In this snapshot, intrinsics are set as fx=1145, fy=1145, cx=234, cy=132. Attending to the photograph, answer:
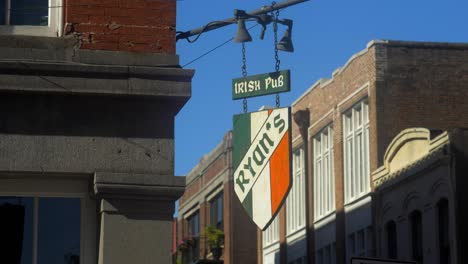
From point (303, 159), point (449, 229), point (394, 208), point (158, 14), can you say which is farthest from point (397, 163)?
point (158, 14)

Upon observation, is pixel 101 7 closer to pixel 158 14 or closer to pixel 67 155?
pixel 158 14

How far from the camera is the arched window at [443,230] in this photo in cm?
3269

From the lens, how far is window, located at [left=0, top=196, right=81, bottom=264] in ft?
31.8

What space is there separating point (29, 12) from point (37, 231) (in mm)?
2004

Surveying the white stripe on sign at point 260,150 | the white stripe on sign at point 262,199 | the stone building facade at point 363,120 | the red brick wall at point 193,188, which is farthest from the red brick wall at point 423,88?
the red brick wall at point 193,188

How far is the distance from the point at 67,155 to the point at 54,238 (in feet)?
2.35

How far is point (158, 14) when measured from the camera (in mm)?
10227

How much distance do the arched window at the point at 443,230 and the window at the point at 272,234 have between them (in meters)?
19.3

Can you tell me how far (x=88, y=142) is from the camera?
387 inches

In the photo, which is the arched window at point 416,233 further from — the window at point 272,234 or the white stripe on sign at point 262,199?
the window at point 272,234

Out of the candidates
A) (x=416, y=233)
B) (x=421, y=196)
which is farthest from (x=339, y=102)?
(x=421, y=196)

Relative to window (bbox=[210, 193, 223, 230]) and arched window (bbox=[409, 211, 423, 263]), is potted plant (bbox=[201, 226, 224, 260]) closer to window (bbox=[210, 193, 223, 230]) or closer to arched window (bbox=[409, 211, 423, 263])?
window (bbox=[210, 193, 223, 230])

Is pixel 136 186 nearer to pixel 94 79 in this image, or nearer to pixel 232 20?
pixel 94 79

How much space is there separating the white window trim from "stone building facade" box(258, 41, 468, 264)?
29.4 meters
